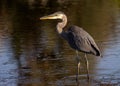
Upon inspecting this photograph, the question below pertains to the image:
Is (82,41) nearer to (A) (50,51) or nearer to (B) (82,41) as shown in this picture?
(B) (82,41)

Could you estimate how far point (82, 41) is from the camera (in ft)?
32.9

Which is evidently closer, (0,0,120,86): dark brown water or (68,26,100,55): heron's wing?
(68,26,100,55): heron's wing

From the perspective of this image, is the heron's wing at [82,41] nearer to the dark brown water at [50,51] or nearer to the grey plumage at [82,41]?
the grey plumage at [82,41]

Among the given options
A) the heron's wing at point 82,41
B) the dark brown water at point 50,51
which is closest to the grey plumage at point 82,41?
the heron's wing at point 82,41

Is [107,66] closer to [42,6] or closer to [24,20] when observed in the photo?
[24,20]

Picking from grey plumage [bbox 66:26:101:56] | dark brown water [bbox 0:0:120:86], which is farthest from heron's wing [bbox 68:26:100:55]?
dark brown water [bbox 0:0:120:86]

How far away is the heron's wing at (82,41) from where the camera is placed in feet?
32.6

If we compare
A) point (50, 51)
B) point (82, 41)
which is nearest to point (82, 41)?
point (82, 41)

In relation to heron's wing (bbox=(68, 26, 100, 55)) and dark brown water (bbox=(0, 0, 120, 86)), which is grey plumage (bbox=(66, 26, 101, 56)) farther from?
dark brown water (bbox=(0, 0, 120, 86))

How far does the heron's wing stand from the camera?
32.6ft

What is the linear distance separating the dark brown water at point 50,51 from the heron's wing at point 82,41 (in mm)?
567

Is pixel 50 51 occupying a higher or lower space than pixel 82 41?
lower

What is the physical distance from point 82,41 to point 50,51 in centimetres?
312

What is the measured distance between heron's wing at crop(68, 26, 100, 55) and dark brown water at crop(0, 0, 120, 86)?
567mm
